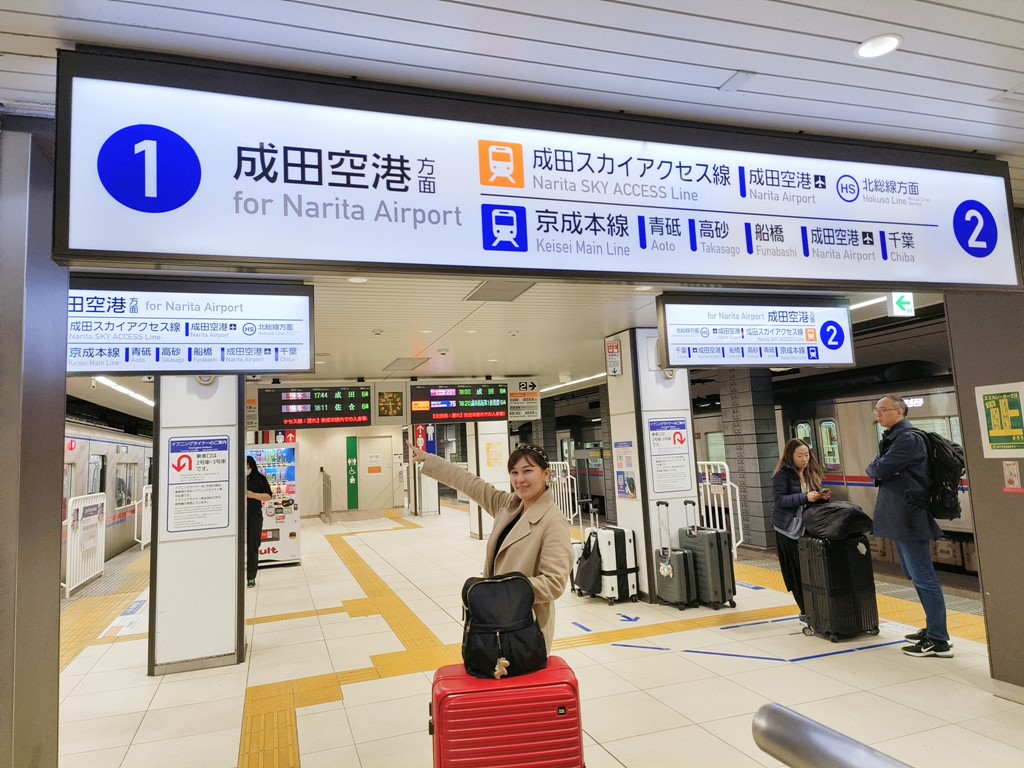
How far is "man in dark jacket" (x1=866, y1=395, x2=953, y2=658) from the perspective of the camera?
4.45m

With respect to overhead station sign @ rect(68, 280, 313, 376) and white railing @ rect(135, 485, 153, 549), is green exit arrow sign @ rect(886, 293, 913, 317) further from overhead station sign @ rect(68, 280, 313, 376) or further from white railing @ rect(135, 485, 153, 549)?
white railing @ rect(135, 485, 153, 549)

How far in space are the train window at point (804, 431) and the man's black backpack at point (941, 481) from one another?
5.01 m

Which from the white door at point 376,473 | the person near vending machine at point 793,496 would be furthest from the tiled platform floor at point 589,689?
the white door at point 376,473

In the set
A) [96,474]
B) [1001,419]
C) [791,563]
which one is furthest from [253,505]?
[1001,419]

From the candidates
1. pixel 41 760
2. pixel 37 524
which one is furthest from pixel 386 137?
pixel 41 760

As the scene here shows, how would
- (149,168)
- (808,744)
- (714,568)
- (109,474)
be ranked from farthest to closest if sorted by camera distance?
(109,474), (714,568), (149,168), (808,744)

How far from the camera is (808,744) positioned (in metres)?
0.61

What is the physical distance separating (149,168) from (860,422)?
8.88 m

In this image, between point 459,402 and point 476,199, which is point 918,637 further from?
point 459,402

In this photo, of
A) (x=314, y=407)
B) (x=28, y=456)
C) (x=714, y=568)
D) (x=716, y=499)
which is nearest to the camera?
(x=28, y=456)

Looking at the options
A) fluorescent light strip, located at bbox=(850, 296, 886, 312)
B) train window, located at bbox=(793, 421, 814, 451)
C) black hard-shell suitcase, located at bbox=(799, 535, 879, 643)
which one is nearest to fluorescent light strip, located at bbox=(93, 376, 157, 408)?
black hard-shell suitcase, located at bbox=(799, 535, 879, 643)

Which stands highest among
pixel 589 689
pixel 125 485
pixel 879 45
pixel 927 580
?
pixel 879 45

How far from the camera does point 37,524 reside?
77.4 inches

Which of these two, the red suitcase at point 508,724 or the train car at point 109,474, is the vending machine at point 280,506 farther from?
the red suitcase at point 508,724
